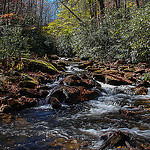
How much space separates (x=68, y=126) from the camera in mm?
3408

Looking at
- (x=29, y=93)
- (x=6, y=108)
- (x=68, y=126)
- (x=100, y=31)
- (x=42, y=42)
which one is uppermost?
(x=42, y=42)

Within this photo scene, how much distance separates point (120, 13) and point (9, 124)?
1033 cm

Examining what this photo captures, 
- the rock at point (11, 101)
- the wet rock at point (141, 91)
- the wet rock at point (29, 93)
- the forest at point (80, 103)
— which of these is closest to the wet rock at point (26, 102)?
the forest at point (80, 103)

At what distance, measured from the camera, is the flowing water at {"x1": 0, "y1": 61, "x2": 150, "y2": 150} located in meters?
2.60

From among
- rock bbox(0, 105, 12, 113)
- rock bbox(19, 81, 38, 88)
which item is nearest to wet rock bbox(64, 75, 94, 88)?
rock bbox(19, 81, 38, 88)

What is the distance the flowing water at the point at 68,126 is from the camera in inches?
102

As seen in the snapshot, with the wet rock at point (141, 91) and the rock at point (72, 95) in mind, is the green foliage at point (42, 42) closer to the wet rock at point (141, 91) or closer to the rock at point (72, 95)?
the rock at point (72, 95)

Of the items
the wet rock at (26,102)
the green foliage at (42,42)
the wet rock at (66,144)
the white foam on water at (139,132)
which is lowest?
the wet rock at (66,144)

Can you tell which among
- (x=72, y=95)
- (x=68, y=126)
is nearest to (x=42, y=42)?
(x=72, y=95)

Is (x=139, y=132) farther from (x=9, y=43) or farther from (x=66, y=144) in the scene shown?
(x=9, y=43)

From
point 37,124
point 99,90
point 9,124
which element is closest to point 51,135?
point 37,124

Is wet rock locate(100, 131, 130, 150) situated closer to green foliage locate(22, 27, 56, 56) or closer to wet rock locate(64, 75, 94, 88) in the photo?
wet rock locate(64, 75, 94, 88)

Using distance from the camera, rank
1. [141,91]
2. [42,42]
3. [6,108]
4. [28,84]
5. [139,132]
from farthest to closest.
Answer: [42,42] → [141,91] → [28,84] → [6,108] → [139,132]

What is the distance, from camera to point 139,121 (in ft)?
11.8
